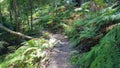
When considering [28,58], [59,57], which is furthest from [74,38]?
[28,58]

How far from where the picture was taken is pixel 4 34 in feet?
39.6

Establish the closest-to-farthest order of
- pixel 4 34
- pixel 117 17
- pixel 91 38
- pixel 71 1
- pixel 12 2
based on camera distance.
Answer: pixel 117 17 < pixel 91 38 < pixel 4 34 < pixel 12 2 < pixel 71 1

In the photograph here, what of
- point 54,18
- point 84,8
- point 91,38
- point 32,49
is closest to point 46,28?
point 54,18

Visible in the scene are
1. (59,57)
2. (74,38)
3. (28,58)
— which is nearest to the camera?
(59,57)

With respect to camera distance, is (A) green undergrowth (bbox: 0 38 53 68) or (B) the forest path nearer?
(B) the forest path

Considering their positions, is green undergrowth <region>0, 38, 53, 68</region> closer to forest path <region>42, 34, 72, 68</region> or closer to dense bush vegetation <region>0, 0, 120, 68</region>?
dense bush vegetation <region>0, 0, 120, 68</region>

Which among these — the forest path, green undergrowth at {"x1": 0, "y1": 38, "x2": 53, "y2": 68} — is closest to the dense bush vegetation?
green undergrowth at {"x1": 0, "y1": 38, "x2": 53, "y2": 68}

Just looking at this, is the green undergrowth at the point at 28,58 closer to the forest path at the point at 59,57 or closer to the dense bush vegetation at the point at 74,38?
the dense bush vegetation at the point at 74,38

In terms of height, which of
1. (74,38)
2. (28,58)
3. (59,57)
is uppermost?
(74,38)

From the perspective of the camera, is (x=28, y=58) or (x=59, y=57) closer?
(x=59, y=57)

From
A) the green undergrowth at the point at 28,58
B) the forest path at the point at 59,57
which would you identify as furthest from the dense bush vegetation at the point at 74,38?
the forest path at the point at 59,57

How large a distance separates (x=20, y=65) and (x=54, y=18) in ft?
25.1

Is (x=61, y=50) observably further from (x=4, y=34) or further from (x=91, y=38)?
(x=4, y=34)

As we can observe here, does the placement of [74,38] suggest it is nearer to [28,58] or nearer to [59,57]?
[59,57]
